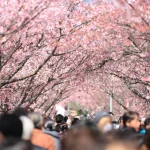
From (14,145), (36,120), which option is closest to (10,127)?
(14,145)

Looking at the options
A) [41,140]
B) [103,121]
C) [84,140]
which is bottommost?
[41,140]

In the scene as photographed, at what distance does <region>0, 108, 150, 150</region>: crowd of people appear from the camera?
248cm

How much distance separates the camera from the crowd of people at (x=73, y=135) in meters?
2.48

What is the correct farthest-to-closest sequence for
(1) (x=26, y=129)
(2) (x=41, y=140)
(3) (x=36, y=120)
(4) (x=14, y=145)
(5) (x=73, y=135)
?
1. (3) (x=36, y=120)
2. (2) (x=41, y=140)
3. (1) (x=26, y=129)
4. (4) (x=14, y=145)
5. (5) (x=73, y=135)

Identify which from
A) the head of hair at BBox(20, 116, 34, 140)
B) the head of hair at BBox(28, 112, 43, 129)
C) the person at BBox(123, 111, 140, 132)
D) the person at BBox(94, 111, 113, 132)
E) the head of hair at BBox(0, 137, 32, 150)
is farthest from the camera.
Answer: the person at BBox(123, 111, 140, 132)

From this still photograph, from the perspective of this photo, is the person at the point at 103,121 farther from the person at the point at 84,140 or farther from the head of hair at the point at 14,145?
the person at the point at 84,140

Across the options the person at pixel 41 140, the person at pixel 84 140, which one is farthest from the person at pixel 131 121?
the person at pixel 84 140

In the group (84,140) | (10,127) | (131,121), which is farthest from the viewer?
(131,121)

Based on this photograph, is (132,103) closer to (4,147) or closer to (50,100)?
(50,100)

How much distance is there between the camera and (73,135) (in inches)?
103

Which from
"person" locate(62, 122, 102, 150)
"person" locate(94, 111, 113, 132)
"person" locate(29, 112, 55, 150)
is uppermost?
"person" locate(62, 122, 102, 150)

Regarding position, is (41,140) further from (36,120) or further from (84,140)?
(84,140)

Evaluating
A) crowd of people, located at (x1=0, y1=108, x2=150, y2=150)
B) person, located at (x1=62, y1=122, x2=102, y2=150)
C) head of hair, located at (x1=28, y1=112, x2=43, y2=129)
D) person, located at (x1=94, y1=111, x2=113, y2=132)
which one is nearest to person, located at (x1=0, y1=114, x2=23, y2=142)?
crowd of people, located at (x1=0, y1=108, x2=150, y2=150)

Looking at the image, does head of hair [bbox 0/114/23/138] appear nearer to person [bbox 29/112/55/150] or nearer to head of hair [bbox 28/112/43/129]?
person [bbox 29/112/55/150]
